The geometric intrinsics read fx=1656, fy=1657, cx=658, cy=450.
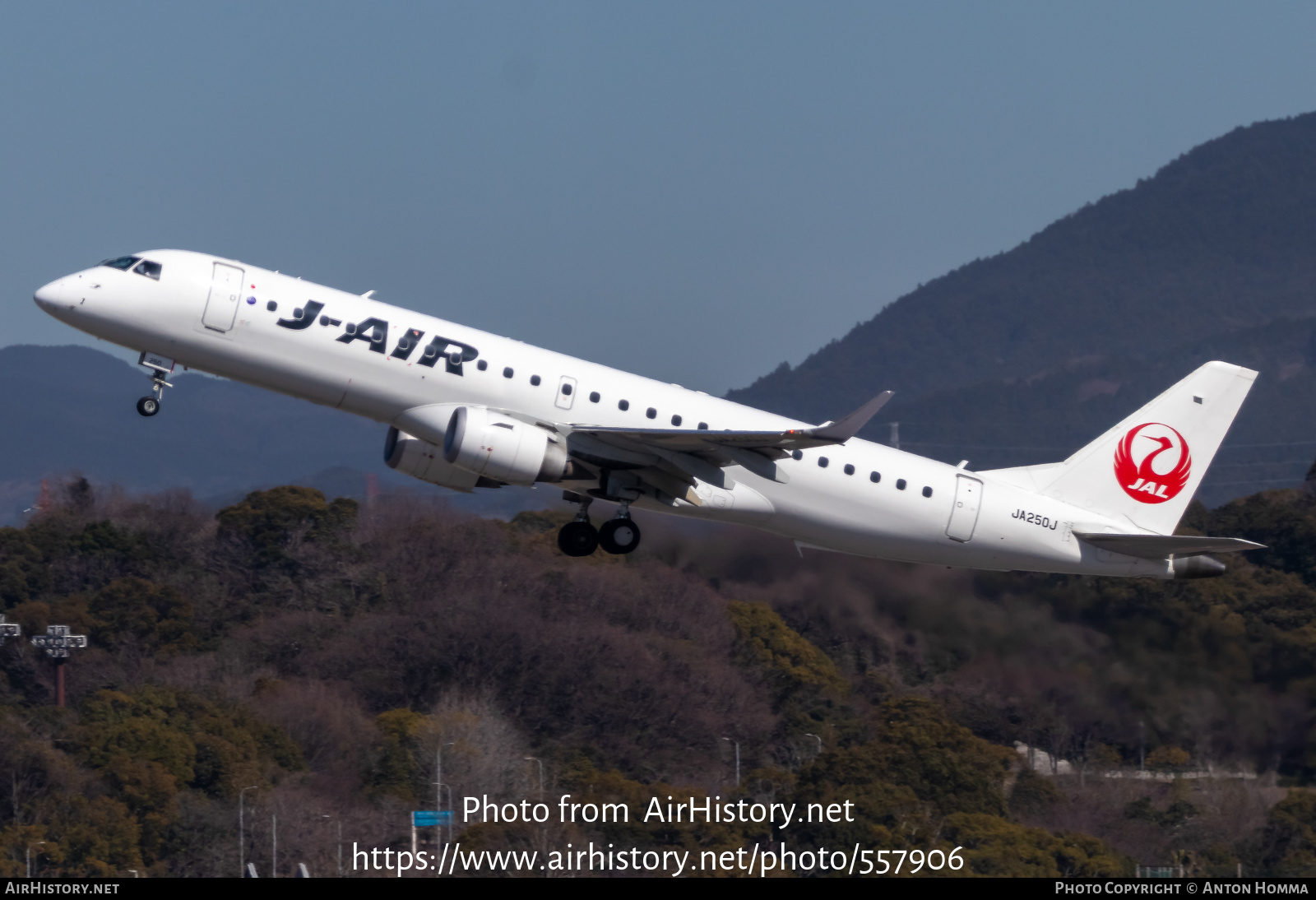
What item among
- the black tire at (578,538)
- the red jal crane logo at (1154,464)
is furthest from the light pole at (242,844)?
the red jal crane logo at (1154,464)

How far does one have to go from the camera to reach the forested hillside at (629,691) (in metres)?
43.5

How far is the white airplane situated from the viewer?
31266mm

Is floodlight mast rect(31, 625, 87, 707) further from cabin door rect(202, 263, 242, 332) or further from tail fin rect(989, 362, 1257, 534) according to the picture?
tail fin rect(989, 362, 1257, 534)

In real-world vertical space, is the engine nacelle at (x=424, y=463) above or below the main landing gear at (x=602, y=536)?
above

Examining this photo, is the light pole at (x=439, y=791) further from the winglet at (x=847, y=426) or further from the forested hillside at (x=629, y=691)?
the winglet at (x=847, y=426)

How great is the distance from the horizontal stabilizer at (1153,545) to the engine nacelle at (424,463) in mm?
13171

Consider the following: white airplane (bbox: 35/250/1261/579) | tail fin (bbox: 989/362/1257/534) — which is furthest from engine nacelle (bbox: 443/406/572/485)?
tail fin (bbox: 989/362/1257/534)

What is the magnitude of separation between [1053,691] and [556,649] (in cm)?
3194

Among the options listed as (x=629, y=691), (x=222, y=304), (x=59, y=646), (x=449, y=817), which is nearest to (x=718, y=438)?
(x=222, y=304)

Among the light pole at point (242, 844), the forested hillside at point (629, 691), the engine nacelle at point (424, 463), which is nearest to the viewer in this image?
the engine nacelle at point (424, 463)

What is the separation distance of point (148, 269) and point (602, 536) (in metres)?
10.2

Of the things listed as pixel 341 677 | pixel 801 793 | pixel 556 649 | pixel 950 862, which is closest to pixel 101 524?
pixel 341 677

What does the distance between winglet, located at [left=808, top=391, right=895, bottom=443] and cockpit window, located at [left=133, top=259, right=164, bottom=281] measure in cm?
1277

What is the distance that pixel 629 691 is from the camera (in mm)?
70125
